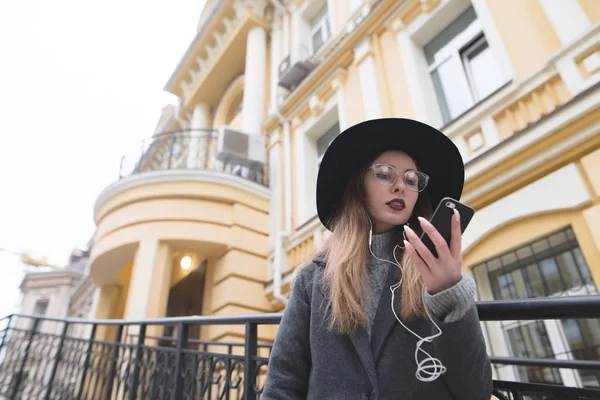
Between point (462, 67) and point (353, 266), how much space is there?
477cm

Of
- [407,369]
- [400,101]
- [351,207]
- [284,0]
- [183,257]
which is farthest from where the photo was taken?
[284,0]

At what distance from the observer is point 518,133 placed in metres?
3.67

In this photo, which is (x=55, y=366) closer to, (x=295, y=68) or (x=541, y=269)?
(x=541, y=269)

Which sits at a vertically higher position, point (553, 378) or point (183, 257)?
point (183, 257)

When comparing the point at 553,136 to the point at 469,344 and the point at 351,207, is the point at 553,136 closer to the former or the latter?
the point at 351,207

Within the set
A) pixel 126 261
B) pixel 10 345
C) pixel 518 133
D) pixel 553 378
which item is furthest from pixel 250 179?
pixel 553 378

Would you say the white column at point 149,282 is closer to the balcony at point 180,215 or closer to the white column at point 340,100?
the balcony at point 180,215

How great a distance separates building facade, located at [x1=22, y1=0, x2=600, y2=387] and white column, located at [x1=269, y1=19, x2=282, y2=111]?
0.15 feet

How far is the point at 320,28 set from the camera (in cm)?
912

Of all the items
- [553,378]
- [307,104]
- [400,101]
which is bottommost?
[553,378]

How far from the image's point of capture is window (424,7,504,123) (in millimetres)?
4867

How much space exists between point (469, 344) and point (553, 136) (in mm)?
3278

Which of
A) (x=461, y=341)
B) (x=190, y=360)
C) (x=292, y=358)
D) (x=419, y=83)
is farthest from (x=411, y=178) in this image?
(x=419, y=83)

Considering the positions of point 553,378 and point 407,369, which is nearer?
point 407,369
